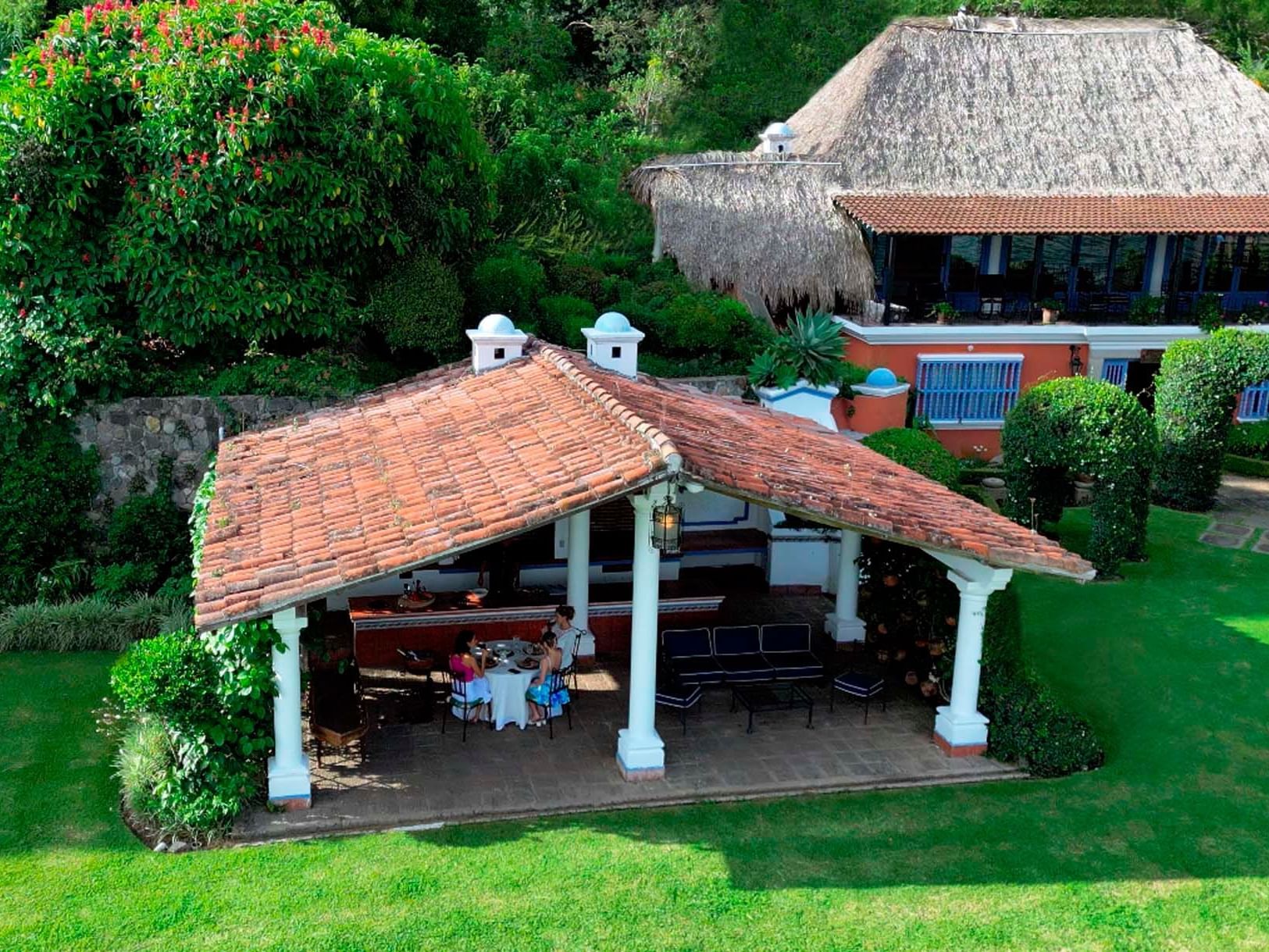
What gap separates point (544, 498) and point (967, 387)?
56.3 ft

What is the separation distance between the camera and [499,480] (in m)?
12.2

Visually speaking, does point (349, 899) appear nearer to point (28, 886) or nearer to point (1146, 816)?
point (28, 886)

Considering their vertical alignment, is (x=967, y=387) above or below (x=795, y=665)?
above

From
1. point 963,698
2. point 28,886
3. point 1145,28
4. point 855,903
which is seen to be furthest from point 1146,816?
point 1145,28

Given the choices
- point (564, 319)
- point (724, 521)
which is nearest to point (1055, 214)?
point (564, 319)

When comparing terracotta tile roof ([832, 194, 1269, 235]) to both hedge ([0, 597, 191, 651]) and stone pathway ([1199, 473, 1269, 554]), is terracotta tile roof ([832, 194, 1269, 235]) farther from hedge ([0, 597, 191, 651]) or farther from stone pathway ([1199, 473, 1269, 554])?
hedge ([0, 597, 191, 651])

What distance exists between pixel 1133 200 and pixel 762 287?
27.0ft

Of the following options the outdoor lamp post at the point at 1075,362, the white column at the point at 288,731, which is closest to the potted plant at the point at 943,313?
the outdoor lamp post at the point at 1075,362

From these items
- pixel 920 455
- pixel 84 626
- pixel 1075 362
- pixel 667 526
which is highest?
pixel 667 526

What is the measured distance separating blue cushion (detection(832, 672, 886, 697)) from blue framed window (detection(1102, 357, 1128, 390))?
1550cm

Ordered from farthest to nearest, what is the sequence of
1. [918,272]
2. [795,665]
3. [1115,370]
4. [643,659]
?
1. [918,272]
2. [1115,370]
3. [795,665]
4. [643,659]

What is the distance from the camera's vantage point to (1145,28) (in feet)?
98.1

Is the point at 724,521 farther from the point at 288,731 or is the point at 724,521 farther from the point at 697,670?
the point at 288,731

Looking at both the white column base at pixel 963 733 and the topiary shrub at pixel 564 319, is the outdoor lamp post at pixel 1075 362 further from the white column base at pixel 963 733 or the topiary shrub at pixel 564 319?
the white column base at pixel 963 733
